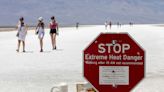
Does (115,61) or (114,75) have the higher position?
(115,61)

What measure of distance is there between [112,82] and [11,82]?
781cm

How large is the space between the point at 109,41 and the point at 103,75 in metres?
0.41

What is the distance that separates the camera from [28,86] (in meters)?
13.4

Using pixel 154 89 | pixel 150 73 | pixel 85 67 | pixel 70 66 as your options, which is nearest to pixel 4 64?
pixel 70 66

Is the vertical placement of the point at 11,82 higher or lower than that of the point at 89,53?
lower

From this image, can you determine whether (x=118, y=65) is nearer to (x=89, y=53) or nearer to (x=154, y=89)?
(x=89, y=53)

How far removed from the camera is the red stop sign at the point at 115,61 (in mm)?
6766

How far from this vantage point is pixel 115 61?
6793mm

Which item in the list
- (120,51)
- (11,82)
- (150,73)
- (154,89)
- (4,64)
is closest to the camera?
(120,51)

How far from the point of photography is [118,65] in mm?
6809

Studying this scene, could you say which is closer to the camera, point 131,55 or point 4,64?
point 131,55

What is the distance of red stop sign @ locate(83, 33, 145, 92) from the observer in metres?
6.77

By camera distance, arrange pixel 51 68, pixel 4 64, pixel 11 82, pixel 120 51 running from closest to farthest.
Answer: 1. pixel 120 51
2. pixel 11 82
3. pixel 51 68
4. pixel 4 64

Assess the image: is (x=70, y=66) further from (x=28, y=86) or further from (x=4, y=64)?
(x=28, y=86)
